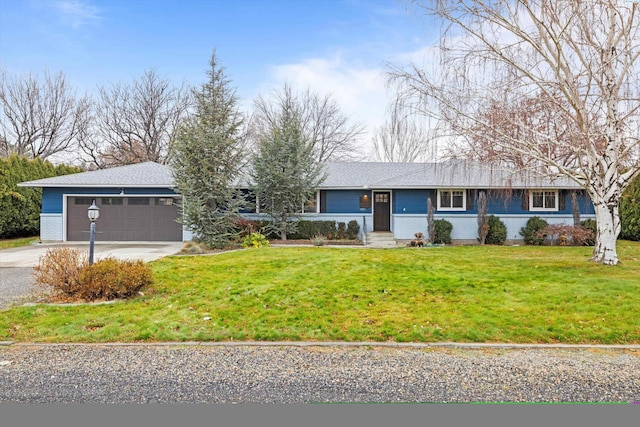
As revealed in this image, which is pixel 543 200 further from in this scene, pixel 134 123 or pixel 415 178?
pixel 134 123

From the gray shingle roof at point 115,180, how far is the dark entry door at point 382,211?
29.2ft

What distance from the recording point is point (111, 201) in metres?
15.8

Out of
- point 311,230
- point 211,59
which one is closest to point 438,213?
point 311,230

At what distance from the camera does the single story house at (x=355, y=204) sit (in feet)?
49.4

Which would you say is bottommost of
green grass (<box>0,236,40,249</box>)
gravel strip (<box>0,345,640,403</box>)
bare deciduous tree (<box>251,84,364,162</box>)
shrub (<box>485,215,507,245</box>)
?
gravel strip (<box>0,345,640,403</box>)

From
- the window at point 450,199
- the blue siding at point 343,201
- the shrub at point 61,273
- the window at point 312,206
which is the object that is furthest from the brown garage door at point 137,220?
the window at point 450,199

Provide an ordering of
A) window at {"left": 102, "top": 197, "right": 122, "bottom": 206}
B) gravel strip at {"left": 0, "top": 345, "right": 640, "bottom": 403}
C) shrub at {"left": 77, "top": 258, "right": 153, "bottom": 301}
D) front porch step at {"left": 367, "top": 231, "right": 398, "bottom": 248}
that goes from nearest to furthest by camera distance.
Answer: gravel strip at {"left": 0, "top": 345, "right": 640, "bottom": 403}
shrub at {"left": 77, "top": 258, "right": 153, "bottom": 301}
front porch step at {"left": 367, "top": 231, "right": 398, "bottom": 248}
window at {"left": 102, "top": 197, "right": 122, "bottom": 206}

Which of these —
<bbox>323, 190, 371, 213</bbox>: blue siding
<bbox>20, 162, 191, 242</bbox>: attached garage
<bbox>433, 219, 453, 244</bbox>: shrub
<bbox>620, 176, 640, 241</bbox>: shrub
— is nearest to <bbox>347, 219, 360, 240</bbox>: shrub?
<bbox>323, 190, 371, 213</bbox>: blue siding

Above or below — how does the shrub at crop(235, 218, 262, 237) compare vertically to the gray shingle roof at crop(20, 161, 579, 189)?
below

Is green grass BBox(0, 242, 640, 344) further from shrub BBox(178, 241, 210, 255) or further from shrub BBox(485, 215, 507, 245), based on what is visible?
shrub BBox(485, 215, 507, 245)

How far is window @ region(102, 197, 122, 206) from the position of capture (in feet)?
51.9

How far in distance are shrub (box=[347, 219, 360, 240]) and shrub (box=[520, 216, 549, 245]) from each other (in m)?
6.91

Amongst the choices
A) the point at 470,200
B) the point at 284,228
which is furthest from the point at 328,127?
the point at 470,200

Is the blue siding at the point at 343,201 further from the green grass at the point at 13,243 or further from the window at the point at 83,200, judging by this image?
the green grass at the point at 13,243
